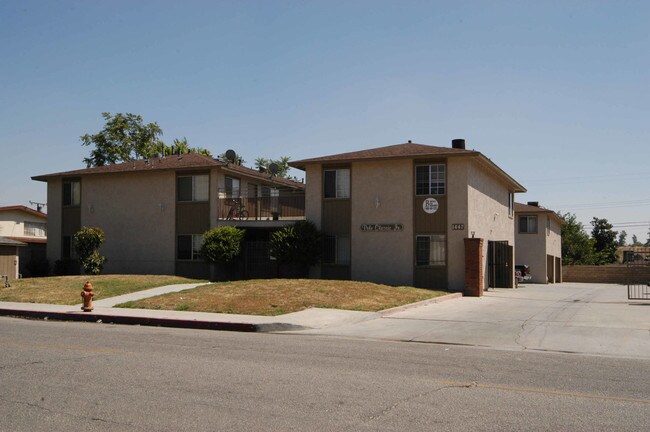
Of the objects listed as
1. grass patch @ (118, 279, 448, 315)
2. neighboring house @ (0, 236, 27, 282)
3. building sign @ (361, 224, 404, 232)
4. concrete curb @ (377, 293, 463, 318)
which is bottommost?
concrete curb @ (377, 293, 463, 318)

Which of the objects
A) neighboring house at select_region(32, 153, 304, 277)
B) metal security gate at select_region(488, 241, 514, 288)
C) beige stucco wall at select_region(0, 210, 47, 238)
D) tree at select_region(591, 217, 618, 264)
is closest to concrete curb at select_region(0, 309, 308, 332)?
neighboring house at select_region(32, 153, 304, 277)

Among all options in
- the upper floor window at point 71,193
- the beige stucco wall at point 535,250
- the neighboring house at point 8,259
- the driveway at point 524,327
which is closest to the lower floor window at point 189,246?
the upper floor window at point 71,193

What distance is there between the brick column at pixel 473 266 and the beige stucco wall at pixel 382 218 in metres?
2.41

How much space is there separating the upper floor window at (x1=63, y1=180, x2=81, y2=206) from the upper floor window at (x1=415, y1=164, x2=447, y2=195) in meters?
18.6

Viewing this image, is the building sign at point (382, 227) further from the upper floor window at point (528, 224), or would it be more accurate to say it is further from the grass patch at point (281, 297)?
the upper floor window at point (528, 224)

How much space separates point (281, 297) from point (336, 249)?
31.1ft

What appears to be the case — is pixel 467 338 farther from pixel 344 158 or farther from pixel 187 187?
pixel 187 187

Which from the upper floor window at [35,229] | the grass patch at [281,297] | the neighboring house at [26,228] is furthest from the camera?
the upper floor window at [35,229]

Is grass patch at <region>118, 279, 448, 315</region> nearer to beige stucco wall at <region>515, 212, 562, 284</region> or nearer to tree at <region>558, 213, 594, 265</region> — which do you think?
beige stucco wall at <region>515, 212, 562, 284</region>

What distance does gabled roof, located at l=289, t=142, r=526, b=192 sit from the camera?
26500 mm

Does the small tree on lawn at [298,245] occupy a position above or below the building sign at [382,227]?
below

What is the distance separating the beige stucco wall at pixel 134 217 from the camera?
3164cm

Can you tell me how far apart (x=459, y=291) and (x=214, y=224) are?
39.2 feet

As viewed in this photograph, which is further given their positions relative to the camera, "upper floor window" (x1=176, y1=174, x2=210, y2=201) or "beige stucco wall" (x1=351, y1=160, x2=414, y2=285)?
"upper floor window" (x1=176, y1=174, x2=210, y2=201)
